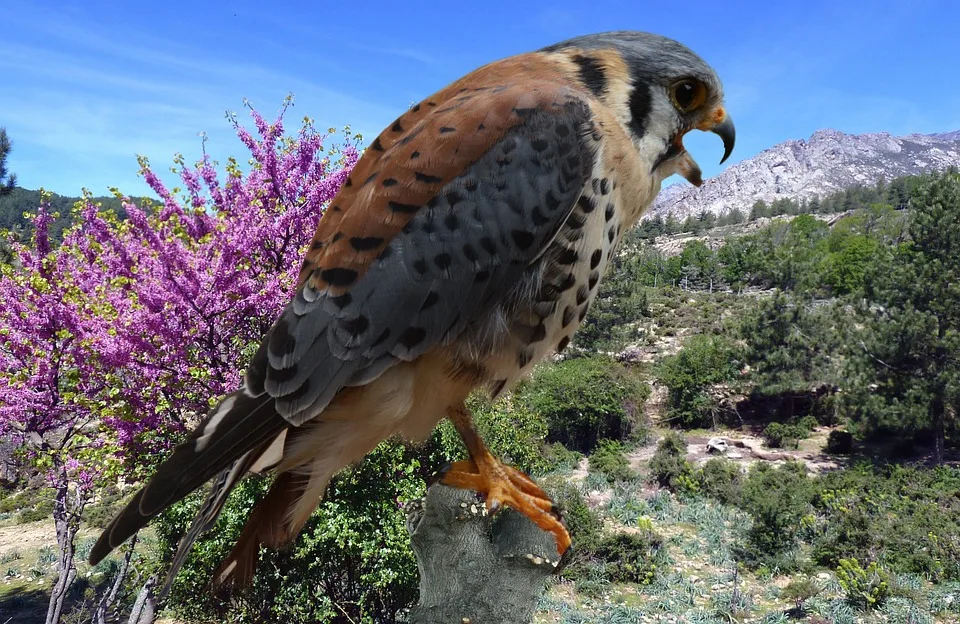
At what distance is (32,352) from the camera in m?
6.73

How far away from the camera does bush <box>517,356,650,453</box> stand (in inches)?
884

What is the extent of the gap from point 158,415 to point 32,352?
1967 mm

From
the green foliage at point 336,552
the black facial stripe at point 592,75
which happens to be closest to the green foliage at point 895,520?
the green foliage at point 336,552

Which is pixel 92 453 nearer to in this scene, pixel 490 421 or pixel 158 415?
pixel 158 415

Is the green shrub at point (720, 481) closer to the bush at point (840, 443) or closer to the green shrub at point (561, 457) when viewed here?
the green shrub at point (561, 457)

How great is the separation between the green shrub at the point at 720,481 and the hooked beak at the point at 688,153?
16022mm

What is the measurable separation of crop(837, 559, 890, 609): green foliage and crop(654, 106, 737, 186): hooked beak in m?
11.2

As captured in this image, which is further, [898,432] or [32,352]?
[898,432]

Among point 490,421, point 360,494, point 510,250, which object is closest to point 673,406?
point 490,421

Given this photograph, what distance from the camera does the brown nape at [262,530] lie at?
182cm

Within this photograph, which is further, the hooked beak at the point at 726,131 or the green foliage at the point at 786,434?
the green foliage at the point at 786,434

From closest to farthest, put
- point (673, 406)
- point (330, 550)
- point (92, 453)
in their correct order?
1. point (92, 453)
2. point (330, 550)
3. point (673, 406)

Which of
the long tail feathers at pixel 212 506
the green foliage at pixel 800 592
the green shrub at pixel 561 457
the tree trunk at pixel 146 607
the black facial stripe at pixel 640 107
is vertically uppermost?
the black facial stripe at pixel 640 107

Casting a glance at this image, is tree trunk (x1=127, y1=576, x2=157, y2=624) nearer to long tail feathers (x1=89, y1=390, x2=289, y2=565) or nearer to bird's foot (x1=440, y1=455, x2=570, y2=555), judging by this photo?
long tail feathers (x1=89, y1=390, x2=289, y2=565)
